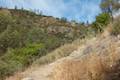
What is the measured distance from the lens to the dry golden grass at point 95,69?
18.9 feet

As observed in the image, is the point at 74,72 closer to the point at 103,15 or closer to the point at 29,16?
the point at 103,15

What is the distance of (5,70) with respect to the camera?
66.1 feet

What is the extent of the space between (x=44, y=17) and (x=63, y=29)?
37.4 feet

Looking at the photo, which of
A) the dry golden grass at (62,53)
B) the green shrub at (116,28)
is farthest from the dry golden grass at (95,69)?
the dry golden grass at (62,53)

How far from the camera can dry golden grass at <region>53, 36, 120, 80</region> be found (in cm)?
577

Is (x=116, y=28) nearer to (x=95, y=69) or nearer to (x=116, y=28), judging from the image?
(x=116, y=28)

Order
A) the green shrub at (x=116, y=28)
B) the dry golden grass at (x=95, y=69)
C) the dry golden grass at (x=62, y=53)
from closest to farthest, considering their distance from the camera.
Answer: the dry golden grass at (x=95, y=69) → the green shrub at (x=116, y=28) → the dry golden grass at (x=62, y=53)

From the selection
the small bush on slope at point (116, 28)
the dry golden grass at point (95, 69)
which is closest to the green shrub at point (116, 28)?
the small bush on slope at point (116, 28)

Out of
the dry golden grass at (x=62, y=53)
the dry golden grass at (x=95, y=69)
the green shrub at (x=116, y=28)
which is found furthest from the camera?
the dry golden grass at (x=62, y=53)

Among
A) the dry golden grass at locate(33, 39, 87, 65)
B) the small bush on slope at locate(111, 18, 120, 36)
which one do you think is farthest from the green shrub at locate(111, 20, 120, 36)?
the dry golden grass at locate(33, 39, 87, 65)

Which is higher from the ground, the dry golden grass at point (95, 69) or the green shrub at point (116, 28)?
the green shrub at point (116, 28)

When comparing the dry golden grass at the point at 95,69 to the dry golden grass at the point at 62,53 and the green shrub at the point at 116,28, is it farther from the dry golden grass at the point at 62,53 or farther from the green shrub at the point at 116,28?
the dry golden grass at the point at 62,53

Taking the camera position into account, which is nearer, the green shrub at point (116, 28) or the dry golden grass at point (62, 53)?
the green shrub at point (116, 28)

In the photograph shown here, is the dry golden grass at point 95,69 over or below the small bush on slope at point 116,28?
below
